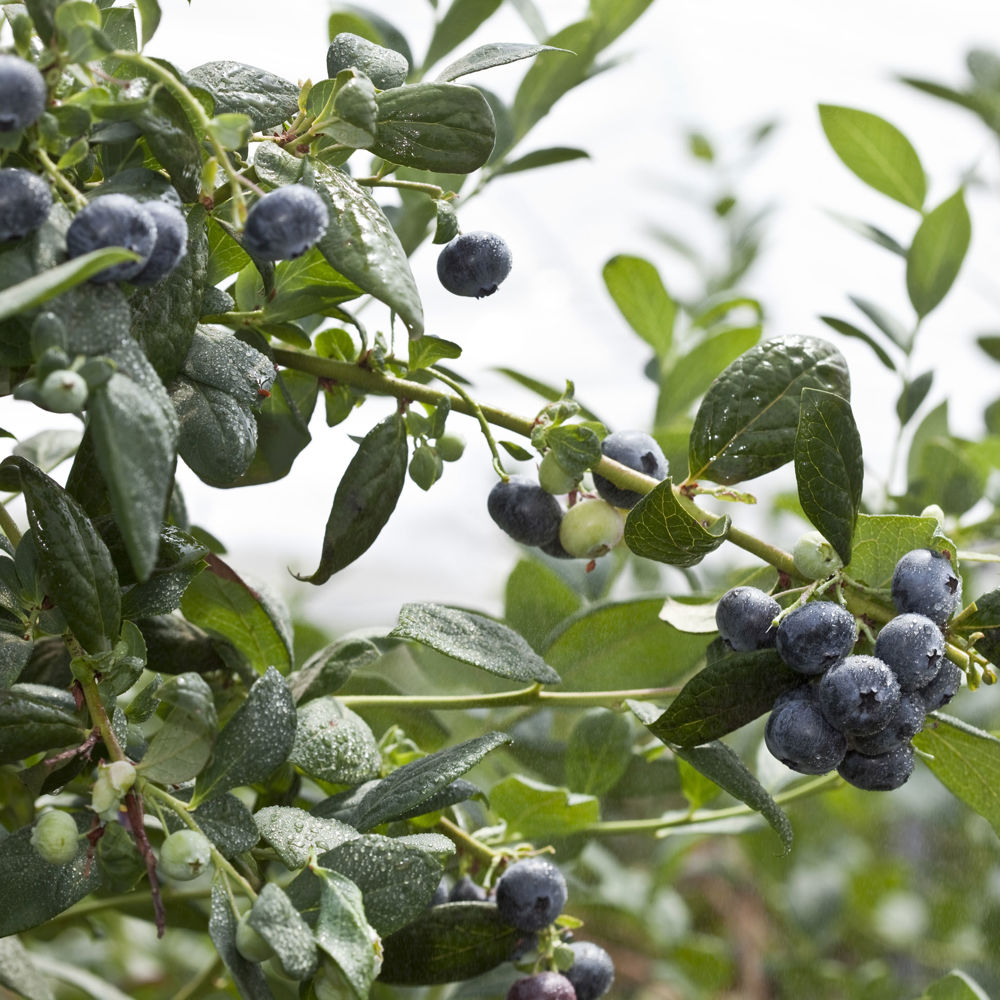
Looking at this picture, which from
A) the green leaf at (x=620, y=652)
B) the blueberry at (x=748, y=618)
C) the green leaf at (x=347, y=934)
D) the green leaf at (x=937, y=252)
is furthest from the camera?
the green leaf at (x=937, y=252)

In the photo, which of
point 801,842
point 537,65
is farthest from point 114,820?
point 801,842

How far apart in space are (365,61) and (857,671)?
31 centimetres

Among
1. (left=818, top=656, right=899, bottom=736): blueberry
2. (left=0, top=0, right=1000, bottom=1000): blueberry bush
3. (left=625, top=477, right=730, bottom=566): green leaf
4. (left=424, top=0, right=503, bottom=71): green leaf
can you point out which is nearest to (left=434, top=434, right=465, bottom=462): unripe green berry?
(left=0, top=0, right=1000, bottom=1000): blueberry bush

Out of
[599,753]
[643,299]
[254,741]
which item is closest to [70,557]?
[254,741]

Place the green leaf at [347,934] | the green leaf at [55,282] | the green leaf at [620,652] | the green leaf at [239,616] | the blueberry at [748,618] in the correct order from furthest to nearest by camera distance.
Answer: the green leaf at [620,652] → the green leaf at [239,616] → the blueberry at [748,618] → the green leaf at [347,934] → the green leaf at [55,282]

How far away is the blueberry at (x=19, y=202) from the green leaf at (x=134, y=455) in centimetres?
6

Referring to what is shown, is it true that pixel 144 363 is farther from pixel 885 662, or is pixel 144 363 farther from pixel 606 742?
pixel 606 742

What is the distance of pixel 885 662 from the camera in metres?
0.48

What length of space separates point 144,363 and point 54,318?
0.03 m

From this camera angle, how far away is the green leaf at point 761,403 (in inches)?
22.5

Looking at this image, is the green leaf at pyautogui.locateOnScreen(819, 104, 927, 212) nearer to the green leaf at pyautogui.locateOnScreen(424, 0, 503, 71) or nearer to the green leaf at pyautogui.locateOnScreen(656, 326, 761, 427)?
the green leaf at pyautogui.locateOnScreen(656, 326, 761, 427)

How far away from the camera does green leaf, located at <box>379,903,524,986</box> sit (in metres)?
0.60

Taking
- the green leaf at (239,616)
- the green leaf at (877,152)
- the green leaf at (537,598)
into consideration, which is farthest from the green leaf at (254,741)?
the green leaf at (877,152)

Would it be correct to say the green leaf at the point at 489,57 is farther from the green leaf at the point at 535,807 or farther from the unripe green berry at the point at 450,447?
the green leaf at the point at 535,807
